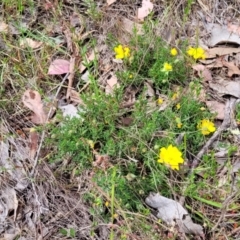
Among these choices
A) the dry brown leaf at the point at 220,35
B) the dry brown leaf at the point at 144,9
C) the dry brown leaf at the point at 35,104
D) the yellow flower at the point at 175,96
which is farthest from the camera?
the dry brown leaf at the point at 144,9

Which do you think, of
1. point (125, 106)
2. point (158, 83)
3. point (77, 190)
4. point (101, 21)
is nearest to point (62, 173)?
point (77, 190)

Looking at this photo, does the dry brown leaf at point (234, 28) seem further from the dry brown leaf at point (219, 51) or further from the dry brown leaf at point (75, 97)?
the dry brown leaf at point (75, 97)

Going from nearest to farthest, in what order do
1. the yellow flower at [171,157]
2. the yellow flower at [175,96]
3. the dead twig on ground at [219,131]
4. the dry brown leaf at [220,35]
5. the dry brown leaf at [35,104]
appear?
the yellow flower at [171,157] → the dead twig on ground at [219,131] → the yellow flower at [175,96] → the dry brown leaf at [35,104] → the dry brown leaf at [220,35]

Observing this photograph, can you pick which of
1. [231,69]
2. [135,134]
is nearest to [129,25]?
[231,69]

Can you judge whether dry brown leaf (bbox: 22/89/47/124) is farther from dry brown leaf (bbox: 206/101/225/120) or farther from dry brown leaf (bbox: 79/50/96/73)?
dry brown leaf (bbox: 206/101/225/120)

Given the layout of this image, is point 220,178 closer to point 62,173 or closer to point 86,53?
point 62,173

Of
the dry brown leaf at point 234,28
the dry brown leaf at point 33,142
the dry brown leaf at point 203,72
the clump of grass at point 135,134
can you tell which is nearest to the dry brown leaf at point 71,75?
the clump of grass at point 135,134

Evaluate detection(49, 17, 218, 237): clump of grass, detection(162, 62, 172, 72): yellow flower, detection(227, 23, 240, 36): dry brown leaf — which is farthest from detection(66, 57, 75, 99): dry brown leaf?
detection(227, 23, 240, 36): dry brown leaf
